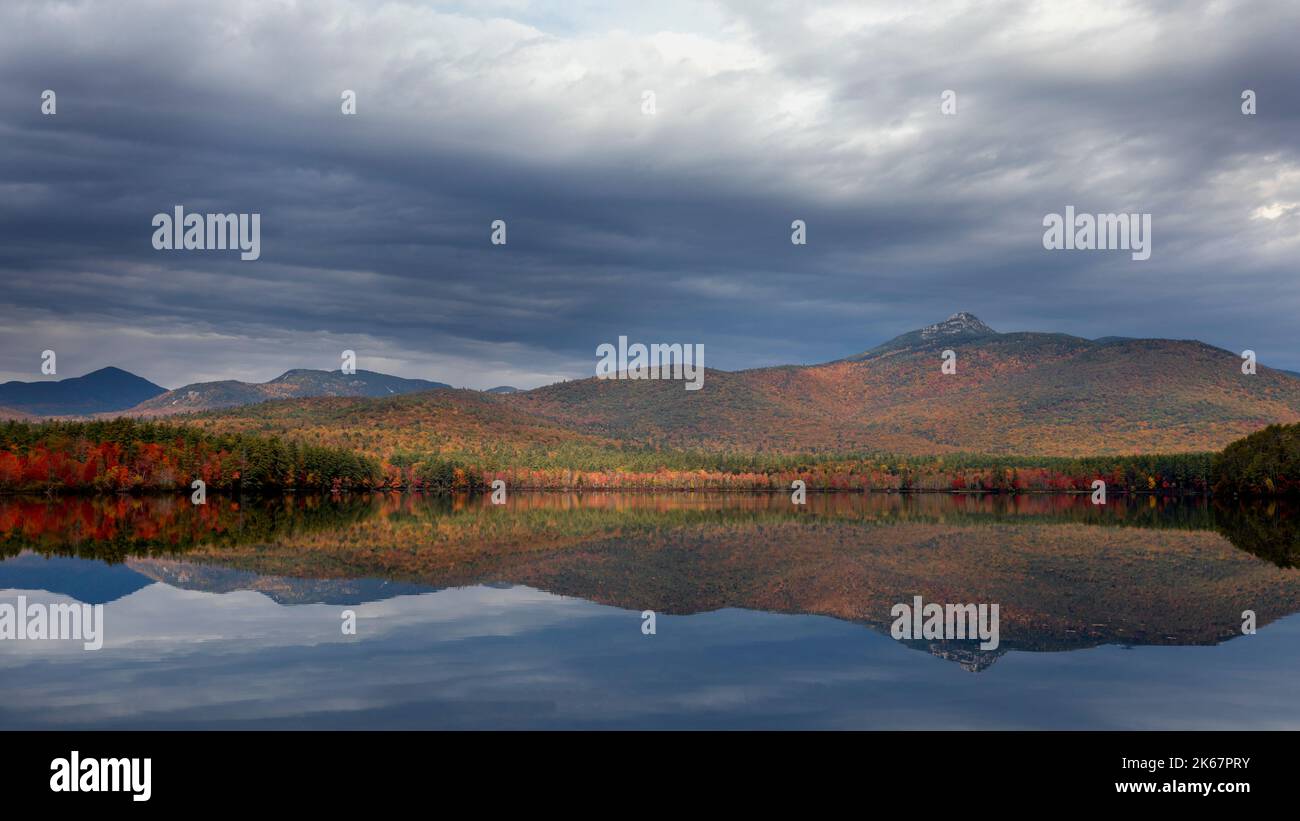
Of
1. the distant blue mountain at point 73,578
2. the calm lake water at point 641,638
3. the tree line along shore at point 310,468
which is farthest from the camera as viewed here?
the tree line along shore at point 310,468

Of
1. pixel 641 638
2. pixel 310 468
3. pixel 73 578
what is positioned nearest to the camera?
pixel 641 638

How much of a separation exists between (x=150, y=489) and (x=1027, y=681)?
446 ft

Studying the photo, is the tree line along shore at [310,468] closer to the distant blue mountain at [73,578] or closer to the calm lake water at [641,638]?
the calm lake water at [641,638]

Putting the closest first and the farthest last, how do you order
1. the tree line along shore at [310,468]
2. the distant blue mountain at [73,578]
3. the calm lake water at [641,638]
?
the calm lake water at [641,638]
the distant blue mountain at [73,578]
the tree line along shore at [310,468]

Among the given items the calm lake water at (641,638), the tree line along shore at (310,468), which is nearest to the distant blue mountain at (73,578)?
the calm lake water at (641,638)

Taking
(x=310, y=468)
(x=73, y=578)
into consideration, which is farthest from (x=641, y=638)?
(x=310, y=468)

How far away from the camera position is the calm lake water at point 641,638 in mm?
15461

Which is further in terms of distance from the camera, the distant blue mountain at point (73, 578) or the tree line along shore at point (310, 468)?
the tree line along shore at point (310, 468)

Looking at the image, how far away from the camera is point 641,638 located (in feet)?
72.9

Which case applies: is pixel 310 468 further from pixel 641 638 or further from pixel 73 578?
pixel 641 638

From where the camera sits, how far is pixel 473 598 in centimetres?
2900

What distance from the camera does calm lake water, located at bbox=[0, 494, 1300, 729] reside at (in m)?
15.5
